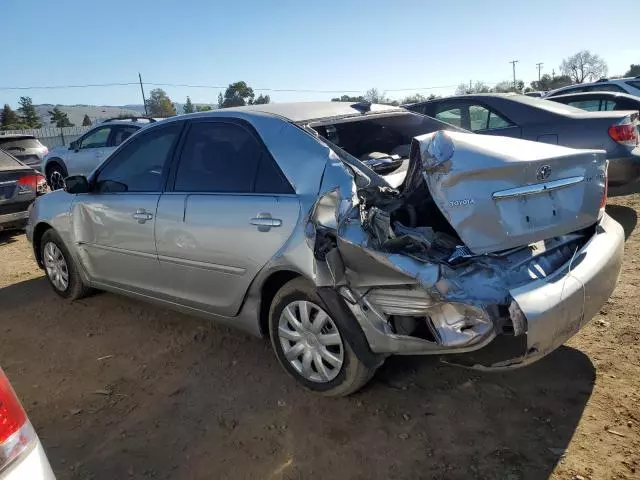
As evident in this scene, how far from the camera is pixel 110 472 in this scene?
8.71ft

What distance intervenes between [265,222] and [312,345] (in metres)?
0.78

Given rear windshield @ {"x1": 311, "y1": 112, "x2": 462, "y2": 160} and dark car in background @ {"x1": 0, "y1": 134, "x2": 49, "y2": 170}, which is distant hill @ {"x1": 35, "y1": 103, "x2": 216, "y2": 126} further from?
rear windshield @ {"x1": 311, "y1": 112, "x2": 462, "y2": 160}

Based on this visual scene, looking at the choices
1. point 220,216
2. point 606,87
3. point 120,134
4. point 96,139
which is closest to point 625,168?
point 220,216

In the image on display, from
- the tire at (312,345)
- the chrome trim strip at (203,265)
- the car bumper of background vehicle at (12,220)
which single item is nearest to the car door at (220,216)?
the chrome trim strip at (203,265)

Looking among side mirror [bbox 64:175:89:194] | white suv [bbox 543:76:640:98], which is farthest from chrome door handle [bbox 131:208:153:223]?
white suv [bbox 543:76:640:98]

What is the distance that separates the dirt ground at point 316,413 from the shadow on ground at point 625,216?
6.27 ft

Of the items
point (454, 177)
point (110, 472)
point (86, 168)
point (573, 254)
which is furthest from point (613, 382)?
point (86, 168)

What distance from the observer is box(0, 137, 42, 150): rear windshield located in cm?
1244

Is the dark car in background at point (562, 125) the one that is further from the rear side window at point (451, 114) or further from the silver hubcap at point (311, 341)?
the silver hubcap at point (311, 341)

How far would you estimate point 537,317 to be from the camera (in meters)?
2.33

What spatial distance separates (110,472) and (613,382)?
2.79m

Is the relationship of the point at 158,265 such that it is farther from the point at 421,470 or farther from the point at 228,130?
the point at 421,470

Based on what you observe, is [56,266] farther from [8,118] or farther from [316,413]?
[8,118]

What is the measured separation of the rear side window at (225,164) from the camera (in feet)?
10.6
